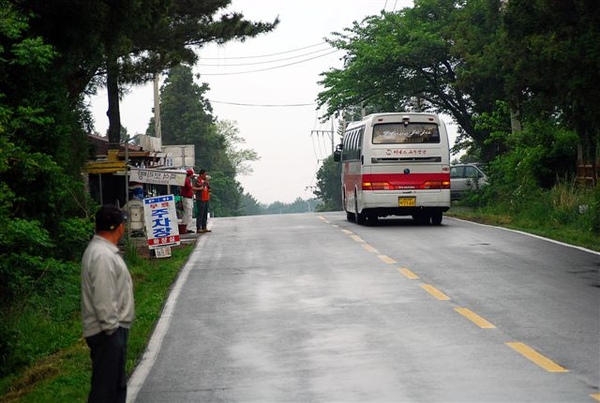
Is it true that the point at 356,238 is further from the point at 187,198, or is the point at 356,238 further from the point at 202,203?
the point at 202,203

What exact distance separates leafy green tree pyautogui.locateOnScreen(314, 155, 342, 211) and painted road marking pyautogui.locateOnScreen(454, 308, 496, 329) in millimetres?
119309

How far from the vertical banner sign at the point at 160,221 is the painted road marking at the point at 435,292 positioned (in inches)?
319

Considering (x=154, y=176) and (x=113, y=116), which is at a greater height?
(x=113, y=116)

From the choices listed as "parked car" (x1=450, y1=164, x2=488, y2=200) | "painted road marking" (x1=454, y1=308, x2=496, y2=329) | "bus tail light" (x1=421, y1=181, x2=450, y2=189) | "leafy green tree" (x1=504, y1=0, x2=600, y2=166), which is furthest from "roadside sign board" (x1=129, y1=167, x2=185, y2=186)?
"parked car" (x1=450, y1=164, x2=488, y2=200)

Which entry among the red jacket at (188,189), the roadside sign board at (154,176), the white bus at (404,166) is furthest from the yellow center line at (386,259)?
the red jacket at (188,189)

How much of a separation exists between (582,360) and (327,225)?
21.8 m

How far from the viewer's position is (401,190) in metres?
30.0

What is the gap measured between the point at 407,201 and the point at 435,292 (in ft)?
45.5

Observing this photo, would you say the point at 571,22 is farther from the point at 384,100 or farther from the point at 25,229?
the point at 384,100

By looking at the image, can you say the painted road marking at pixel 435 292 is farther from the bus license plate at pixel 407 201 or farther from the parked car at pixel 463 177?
the parked car at pixel 463 177

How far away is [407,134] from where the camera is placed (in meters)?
30.6

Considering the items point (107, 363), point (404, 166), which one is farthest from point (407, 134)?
point (107, 363)

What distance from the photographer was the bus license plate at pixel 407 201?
98.3ft

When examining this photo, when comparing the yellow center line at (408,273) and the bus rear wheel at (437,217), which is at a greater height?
the bus rear wheel at (437,217)
